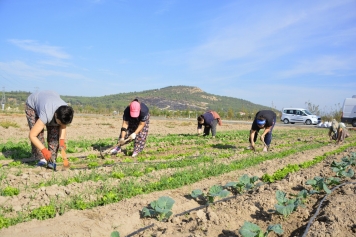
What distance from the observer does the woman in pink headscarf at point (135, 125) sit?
297 inches

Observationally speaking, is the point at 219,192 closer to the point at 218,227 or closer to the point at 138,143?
the point at 218,227

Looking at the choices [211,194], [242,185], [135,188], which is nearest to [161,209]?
[211,194]

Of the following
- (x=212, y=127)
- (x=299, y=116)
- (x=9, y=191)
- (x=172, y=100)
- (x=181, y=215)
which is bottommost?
(x=181, y=215)

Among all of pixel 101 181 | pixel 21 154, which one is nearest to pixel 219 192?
pixel 101 181

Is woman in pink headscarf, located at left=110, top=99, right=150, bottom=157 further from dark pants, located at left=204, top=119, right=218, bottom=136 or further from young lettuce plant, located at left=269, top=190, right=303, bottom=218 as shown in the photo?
dark pants, located at left=204, top=119, right=218, bottom=136

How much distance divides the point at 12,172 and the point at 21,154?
2.21m

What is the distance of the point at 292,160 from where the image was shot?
833cm

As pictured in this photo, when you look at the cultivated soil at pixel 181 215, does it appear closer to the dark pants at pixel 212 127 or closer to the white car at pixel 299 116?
the dark pants at pixel 212 127

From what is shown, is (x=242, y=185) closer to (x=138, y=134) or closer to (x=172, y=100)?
(x=138, y=134)

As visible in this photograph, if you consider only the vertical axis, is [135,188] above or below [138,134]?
below

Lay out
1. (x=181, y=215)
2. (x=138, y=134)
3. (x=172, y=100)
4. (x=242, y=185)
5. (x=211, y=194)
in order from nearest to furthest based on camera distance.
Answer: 1. (x=181, y=215)
2. (x=211, y=194)
3. (x=242, y=185)
4. (x=138, y=134)
5. (x=172, y=100)

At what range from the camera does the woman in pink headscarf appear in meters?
7.55

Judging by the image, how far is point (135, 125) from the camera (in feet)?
26.7

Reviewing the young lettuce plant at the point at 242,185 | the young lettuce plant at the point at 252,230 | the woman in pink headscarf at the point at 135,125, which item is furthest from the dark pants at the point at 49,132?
the young lettuce plant at the point at 252,230
